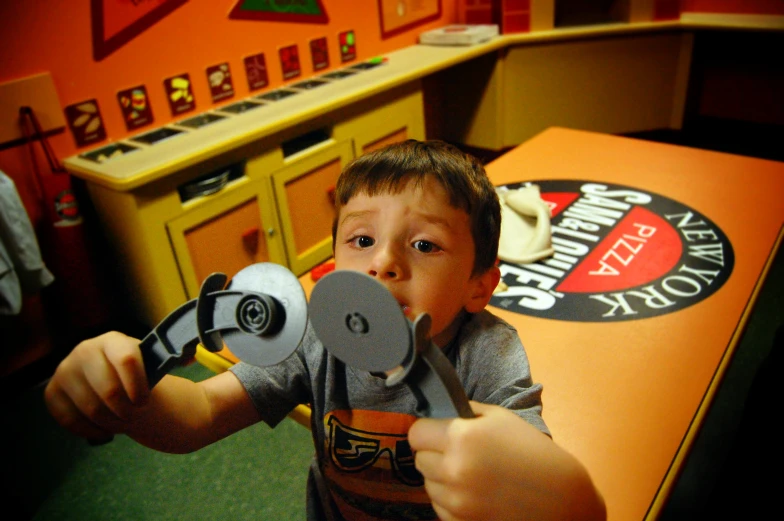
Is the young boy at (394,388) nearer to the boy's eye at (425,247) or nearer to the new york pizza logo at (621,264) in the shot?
the boy's eye at (425,247)

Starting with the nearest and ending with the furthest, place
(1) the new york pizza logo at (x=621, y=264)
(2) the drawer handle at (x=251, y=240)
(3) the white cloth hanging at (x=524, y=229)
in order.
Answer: (1) the new york pizza logo at (x=621, y=264) < (3) the white cloth hanging at (x=524, y=229) < (2) the drawer handle at (x=251, y=240)

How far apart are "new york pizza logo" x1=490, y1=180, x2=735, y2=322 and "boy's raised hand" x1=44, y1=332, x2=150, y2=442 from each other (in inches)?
32.3

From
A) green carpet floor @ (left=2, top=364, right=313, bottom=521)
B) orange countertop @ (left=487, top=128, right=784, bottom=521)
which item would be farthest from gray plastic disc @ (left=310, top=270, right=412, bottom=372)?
green carpet floor @ (left=2, top=364, right=313, bottom=521)

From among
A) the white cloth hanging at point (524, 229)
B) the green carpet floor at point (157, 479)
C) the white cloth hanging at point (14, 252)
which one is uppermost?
the white cloth hanging at point (524, 229)

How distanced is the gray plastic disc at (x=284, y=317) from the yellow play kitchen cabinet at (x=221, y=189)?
67.5 inches

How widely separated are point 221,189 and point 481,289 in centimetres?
172

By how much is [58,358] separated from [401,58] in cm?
234

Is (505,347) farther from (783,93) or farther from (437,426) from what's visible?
(783,93)

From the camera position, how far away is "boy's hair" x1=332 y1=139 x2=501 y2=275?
0.68 metres

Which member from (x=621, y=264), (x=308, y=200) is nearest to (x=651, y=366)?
(x=621, y=264)

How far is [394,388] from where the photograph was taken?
74 cm

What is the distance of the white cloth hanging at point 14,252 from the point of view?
1.87m

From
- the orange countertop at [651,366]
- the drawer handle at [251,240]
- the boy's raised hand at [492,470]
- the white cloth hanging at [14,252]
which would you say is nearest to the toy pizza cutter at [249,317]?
the boy's raised hand at [492,470]

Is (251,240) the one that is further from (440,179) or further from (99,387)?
(99,387)
